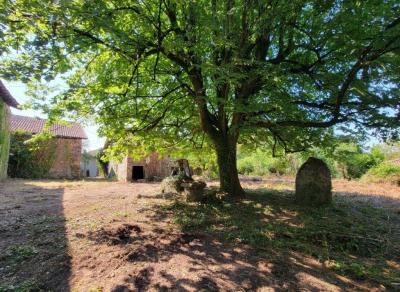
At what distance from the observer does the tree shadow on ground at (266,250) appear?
3.76m

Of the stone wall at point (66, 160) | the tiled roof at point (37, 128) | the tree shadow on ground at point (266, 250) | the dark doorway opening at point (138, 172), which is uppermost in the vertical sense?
the tiled roof at point (37, 128)

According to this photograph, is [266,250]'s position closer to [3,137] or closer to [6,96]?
[6,96]

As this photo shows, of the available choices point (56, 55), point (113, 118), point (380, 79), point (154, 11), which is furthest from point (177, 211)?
point (380, 79)

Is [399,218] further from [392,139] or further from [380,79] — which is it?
[380,79]

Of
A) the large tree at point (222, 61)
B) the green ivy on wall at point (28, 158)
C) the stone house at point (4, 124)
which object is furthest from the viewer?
the green ivy on wall at point (28, 158)

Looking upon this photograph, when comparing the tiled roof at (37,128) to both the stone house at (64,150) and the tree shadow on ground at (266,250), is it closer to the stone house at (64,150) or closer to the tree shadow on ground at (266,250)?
the stone house at (64,150)

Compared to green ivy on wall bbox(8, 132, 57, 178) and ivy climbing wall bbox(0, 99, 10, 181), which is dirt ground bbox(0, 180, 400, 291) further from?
green ivy on wall bbox(8, 132, 57, 178)

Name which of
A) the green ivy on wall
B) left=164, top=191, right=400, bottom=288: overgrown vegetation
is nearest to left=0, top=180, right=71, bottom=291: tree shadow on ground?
left=164, top=191, right=400, bottom=288: overgrown vegetation

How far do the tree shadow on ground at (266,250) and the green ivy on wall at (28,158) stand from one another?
17661mm

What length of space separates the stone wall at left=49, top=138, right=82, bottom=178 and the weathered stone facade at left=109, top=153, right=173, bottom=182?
373 cm

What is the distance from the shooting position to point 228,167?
28.1 ft

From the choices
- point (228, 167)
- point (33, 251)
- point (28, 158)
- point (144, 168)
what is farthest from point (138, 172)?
point (33, 251)

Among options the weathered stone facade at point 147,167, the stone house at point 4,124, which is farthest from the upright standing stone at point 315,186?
the stone house at point 4,124

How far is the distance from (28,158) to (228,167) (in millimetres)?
18455
